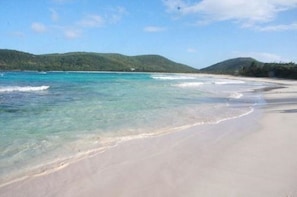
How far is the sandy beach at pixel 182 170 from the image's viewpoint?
5641 millimetres

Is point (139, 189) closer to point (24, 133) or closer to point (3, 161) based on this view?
point (3, 161)

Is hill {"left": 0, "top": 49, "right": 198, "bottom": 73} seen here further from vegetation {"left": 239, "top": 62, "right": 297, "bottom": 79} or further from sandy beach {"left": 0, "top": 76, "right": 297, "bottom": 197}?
sandy beach {"left": 0, "top": 76, "right": 297, "bottom": 197}

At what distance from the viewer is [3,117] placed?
13.5 m

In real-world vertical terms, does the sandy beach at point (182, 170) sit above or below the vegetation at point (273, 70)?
above

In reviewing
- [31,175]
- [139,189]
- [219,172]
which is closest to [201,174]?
[219,172]

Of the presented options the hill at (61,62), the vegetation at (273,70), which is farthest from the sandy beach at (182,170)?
the hill at (61,62)

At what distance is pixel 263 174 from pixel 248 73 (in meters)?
87.4

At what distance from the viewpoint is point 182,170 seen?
680 centimetres

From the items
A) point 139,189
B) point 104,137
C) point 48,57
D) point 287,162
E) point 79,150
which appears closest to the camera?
point 139,189

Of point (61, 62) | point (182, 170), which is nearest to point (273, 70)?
point (182, 170)

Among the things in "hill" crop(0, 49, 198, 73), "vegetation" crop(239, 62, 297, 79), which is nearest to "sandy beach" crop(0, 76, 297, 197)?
"vegetation" crop(239, 62, 297, 79)

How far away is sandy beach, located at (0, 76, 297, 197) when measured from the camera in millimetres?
5641

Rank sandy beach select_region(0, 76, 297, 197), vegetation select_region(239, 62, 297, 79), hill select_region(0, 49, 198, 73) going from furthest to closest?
hill select_region(0, 49, 198, 73), vegetation select_region(239, 62, 297, 79), sandy beach select_region(0, 76, 297, 197)

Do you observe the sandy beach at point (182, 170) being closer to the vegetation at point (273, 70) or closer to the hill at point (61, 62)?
the vegetation at point (273, 70)
